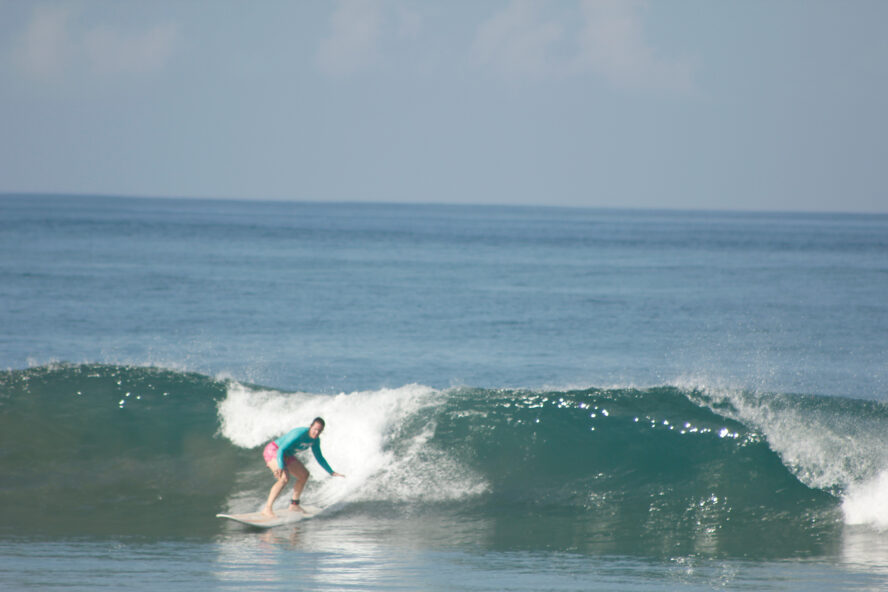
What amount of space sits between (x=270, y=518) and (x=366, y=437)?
2.79 meters

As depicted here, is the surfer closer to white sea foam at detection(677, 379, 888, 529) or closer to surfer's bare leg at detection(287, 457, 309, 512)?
surfer's bare leg at detection(287, 457, 309, 512)

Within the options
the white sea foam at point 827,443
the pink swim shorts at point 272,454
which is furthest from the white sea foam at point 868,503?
the pink swim shorts at point 272,454

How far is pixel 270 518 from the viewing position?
10797mm

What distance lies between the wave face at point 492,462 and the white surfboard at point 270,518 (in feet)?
1.28

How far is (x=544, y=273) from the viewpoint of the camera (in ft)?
165

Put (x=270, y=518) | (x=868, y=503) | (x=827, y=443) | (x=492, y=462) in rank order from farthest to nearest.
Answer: (x=492, y=462), (x=827, y=443), (x=868, y=503), (x=270, y=518)

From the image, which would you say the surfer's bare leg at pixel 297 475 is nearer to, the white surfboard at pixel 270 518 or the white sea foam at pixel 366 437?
the white surfboard at pixel 270 518

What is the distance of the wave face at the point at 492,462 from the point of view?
1120cm

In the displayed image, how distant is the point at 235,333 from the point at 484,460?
15369 mm

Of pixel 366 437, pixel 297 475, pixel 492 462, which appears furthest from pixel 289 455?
pixel 492 462

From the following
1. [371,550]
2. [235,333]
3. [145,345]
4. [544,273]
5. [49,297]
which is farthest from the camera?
[544,273]

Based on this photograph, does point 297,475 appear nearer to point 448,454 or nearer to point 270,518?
point 270,518

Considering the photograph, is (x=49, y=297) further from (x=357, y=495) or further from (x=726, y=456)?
(x=726, y=456)

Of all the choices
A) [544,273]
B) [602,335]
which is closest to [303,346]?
[602,335]
